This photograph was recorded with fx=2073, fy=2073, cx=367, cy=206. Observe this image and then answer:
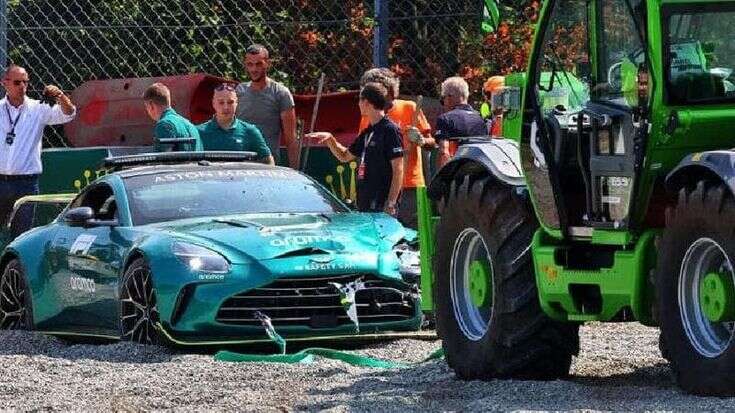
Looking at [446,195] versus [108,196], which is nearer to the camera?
[446,195]

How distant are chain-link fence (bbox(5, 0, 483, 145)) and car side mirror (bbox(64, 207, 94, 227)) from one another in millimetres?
3823

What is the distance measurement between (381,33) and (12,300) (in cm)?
335

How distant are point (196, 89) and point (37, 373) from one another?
6.10 m

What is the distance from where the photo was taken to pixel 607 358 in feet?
36.8

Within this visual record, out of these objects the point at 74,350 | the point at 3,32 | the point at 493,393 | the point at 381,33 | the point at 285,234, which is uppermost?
the point at 3,32

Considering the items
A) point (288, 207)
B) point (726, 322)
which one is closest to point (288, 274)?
point (288, 207)

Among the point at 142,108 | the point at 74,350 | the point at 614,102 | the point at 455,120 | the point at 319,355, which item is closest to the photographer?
the point at 614,102

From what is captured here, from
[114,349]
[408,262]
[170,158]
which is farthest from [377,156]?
[114,349]

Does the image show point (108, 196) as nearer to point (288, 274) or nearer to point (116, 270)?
point (116, 270)

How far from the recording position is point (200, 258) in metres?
12.1

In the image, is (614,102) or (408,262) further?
(408,262)

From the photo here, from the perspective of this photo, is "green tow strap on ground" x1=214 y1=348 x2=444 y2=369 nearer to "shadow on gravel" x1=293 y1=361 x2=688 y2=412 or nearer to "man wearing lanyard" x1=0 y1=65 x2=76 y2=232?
"shadow on gravel" x1=293 y1=361 x2=688 y2=412

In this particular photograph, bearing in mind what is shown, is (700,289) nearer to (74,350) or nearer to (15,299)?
(74,350)

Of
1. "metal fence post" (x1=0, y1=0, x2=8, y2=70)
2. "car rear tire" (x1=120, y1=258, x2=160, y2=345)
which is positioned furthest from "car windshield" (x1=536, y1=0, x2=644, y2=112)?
"metal fence post" (x1=0, y1=0, x2=8, y2=70)
